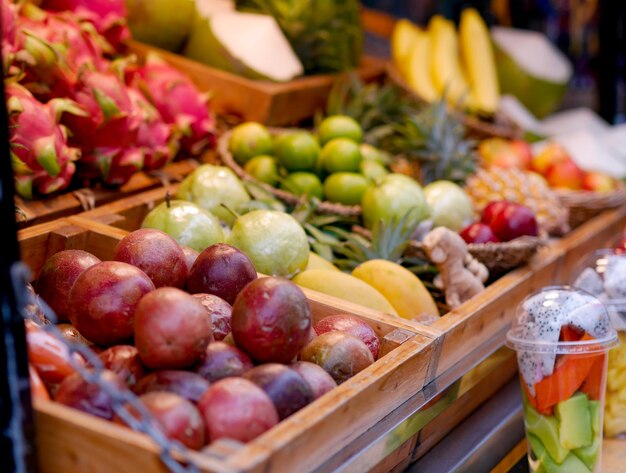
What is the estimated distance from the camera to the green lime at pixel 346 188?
103 inches

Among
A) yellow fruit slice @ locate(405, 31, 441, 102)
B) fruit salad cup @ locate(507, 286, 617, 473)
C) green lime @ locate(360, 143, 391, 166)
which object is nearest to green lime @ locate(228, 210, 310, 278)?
Answer: fruit salad cup @ locate(507, 286, 617, 473)

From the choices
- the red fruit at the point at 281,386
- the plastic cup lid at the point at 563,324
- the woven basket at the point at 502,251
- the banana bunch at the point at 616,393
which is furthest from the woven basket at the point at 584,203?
the red fruit at the point at 281,386

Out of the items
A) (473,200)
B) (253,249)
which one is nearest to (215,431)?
(253,249)

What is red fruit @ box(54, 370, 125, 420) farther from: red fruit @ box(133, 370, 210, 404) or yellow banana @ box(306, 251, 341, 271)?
yellow banana @ box(306, 251, 341, 271)

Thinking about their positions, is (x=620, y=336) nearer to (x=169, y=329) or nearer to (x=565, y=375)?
(x=565, y=375)

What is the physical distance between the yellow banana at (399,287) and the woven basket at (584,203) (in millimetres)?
1130

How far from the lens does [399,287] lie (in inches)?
82.4

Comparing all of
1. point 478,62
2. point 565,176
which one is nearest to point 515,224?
point 565,176

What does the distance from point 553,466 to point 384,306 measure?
0.55 meters

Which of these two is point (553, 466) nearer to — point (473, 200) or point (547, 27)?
point (473, 200)

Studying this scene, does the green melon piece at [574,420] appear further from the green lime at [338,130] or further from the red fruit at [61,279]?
the green lime at [338,130]

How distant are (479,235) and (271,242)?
2.49ft

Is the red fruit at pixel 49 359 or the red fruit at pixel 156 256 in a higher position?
the red fruit at pixel 156 256

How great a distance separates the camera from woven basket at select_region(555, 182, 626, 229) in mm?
3004
